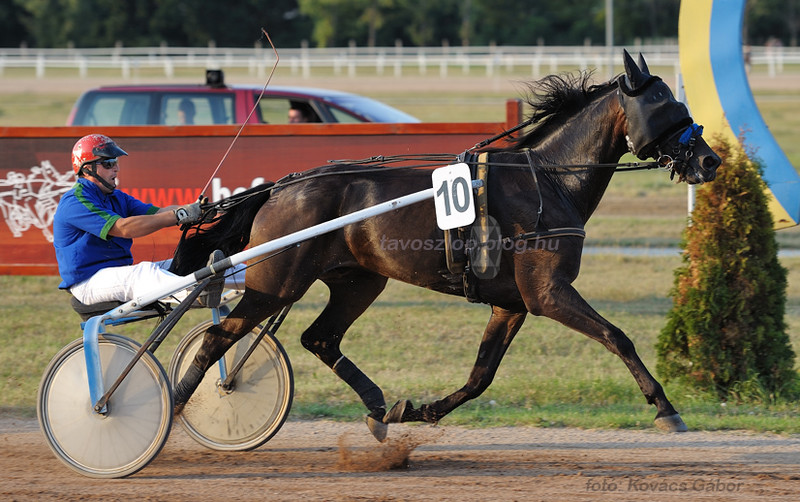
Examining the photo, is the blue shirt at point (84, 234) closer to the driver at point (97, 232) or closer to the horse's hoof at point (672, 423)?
the driver at point (97, 232)

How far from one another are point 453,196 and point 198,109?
6.49 m

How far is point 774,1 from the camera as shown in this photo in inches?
1976

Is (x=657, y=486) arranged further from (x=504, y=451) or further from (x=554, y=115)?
(x=554, y=115)

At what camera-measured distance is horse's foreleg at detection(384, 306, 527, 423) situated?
5340 millimetres

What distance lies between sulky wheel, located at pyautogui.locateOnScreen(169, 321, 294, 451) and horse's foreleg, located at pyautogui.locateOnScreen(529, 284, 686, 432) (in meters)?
1.57

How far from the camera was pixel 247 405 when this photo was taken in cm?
548

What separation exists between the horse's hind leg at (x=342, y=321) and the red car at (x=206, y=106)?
5.22m

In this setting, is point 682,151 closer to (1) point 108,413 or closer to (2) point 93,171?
(2) point 93,171

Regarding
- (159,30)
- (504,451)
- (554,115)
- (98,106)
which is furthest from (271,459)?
(159,30)

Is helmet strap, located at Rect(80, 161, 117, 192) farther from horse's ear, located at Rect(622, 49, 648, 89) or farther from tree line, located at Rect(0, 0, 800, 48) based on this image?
tree line, located at Rect(0, 0, 800, 48)

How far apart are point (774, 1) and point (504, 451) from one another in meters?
50.5

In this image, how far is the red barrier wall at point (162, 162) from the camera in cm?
805

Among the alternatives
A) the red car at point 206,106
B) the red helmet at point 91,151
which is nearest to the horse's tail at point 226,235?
the red helmet at point 91,151

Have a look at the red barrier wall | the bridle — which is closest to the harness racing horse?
the bridle
